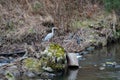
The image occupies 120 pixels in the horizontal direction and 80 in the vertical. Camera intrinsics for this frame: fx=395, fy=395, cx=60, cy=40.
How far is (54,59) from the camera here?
13.0 m

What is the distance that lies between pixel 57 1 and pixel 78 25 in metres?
1.76

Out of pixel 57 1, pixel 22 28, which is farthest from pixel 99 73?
pixel 57 1

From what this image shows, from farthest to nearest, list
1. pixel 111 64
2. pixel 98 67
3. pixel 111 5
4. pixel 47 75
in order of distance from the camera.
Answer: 1. pixel 111 5
2. pixel 111 64
3. pixel 98 67
4. pixel 47 75

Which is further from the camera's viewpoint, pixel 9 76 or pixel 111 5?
pixel 111 5

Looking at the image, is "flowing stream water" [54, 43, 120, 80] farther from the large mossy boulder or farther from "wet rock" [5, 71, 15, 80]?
"wet rock" [5, 71, 15, 80]

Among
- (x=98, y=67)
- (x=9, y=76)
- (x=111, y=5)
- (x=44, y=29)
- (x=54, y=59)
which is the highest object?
(x=111, y=5)

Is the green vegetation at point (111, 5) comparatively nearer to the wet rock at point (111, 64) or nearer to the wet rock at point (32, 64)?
the wet rock at point (111, 64)

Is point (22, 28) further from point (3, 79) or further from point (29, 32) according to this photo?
point (3, 79)

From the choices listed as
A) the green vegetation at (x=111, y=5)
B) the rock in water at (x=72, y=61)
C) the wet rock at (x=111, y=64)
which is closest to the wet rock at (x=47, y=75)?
the rock in water at (x=72, y=61)

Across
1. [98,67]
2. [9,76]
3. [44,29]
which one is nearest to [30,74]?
[9,76]

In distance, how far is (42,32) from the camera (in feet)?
59.6

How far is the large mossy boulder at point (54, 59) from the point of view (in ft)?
42.2

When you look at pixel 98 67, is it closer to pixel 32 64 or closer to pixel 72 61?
pixel 72 61

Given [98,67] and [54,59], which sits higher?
[54,59]
